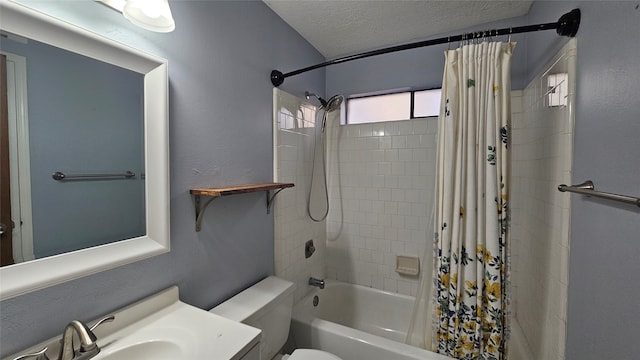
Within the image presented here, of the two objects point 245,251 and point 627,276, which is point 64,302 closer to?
point 245,251

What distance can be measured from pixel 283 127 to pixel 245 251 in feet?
2.80

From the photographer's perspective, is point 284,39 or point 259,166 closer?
point 259,166

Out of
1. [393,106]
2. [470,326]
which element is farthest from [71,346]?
[393,106]

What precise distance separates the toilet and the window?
63.8 inches

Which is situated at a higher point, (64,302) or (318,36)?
(318,36)

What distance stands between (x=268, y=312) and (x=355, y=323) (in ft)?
4.10

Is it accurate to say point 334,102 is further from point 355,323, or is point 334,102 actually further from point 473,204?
point 355,323

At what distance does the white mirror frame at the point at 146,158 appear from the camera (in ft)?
A: 2.09

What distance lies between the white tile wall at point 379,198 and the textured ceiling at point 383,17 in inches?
26.8

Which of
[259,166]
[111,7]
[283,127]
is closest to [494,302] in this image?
[259,166]

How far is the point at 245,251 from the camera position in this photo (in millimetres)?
1395

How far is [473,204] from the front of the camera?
1244 millimetres

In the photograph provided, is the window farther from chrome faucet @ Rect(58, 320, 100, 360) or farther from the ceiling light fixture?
chrome faucet @ Rect(58, 320, 100, 360)

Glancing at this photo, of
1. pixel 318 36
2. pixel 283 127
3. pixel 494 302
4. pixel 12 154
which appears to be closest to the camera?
pixel 12 154
